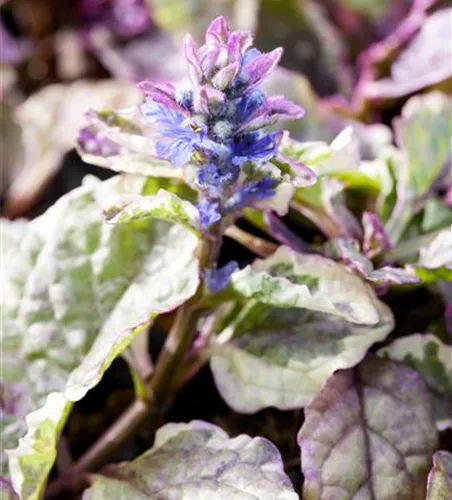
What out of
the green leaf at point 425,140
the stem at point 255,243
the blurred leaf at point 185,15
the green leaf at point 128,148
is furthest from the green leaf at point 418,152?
the blurred leaf at point 185,15

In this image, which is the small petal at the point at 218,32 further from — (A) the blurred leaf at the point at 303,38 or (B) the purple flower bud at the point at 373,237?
(A) the blurred leaf at the point at 303,38

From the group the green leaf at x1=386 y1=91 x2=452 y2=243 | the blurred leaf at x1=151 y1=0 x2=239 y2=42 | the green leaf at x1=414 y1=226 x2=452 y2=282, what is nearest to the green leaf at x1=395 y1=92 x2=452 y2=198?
the green leaf at x1=386 y1=91 x2=452 y2=243

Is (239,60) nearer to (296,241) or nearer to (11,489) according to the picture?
(296,241)

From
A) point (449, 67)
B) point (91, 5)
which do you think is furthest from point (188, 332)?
point (91, 5)

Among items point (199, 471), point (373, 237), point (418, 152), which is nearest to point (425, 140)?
point (418, 152)

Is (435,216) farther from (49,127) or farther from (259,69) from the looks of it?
(49,127)

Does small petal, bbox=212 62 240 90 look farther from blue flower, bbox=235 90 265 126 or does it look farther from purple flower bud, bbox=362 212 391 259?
purple flower bud, bbox=362 212 391 259

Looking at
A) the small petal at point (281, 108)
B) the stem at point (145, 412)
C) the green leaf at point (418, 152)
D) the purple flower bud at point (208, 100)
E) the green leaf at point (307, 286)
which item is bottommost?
the stem at point (145, 412)
